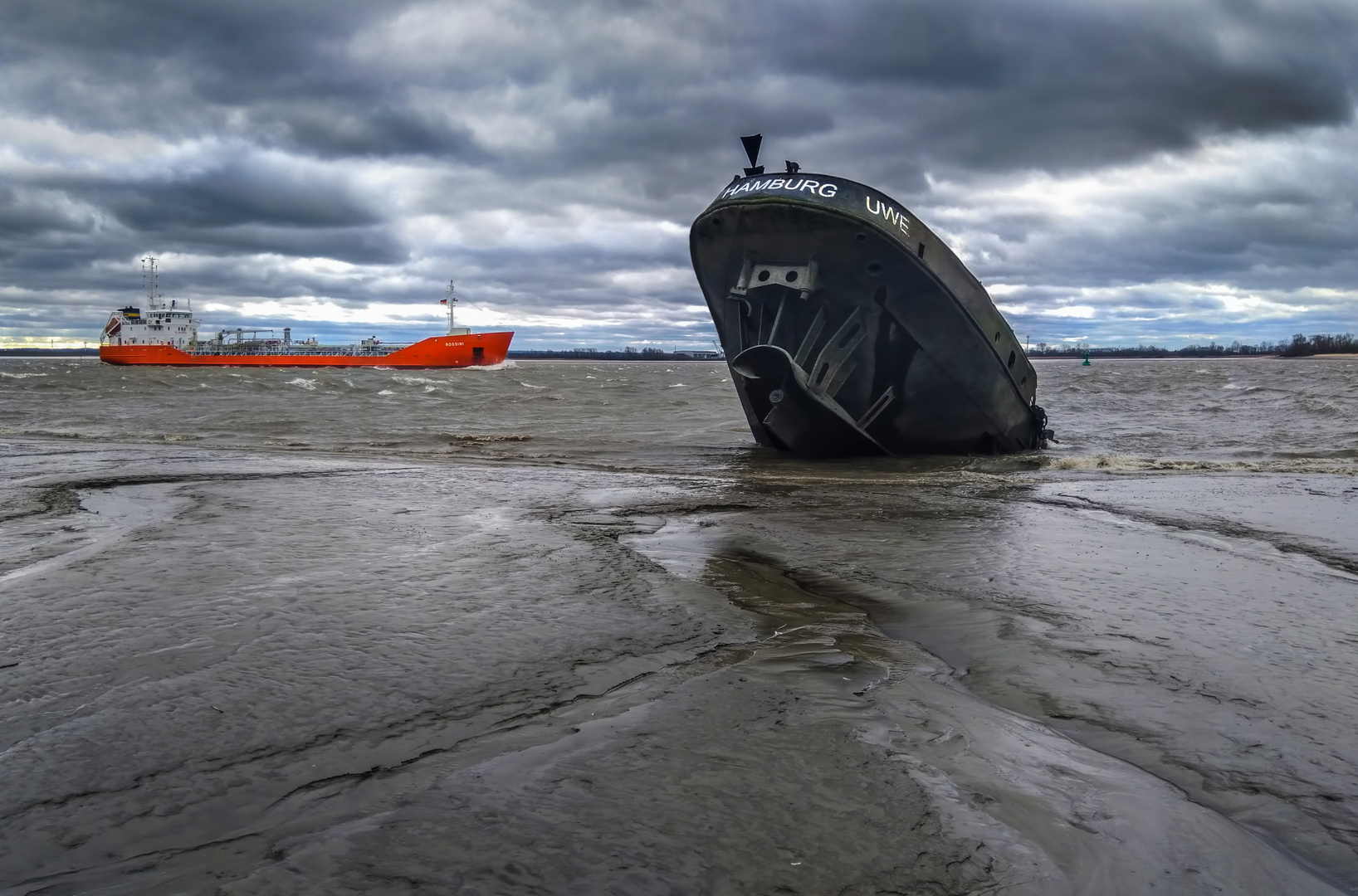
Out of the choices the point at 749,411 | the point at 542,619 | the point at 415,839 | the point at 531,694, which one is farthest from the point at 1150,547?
the point at 749,411

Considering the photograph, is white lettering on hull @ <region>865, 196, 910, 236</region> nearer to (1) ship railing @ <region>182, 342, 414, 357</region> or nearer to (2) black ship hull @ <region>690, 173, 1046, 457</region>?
(2) black ship hull @ <region>690, 173, 1046, 457</region>

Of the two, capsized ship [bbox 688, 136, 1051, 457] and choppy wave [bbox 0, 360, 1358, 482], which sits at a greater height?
capsized ship [bbox 688, 136, 1051, 457]

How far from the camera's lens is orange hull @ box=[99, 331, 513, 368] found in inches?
2242

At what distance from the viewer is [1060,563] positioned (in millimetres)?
4531

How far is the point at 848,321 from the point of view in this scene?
988 cm

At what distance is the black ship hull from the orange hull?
164 feet

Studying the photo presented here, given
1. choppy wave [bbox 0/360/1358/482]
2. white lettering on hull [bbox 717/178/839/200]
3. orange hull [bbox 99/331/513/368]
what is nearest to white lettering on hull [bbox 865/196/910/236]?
white lettering on hull [bbox 717/178/839/200]

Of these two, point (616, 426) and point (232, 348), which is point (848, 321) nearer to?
point (616, 426)

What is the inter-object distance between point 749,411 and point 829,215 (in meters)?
3.61

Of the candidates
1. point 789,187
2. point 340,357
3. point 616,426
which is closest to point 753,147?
point 789,187

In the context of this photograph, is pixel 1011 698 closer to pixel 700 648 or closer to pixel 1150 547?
pixel 700 648

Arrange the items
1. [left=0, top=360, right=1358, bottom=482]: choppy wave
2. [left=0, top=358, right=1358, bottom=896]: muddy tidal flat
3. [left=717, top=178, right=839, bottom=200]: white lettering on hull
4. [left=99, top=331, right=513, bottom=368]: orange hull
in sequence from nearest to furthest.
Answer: [left=0, top=358, right=1358, bottom=896]: muddy tidal flat < [left=717, top=178, right=839, bottom=200]: white lettering on hull < [left=0, top=360, right=1358, bottom=482]: choppy wave < [left=99, top=331, right=513, bottom=368]: orange hull

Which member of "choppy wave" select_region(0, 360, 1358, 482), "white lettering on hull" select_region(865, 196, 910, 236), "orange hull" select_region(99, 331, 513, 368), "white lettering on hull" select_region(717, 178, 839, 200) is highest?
"white lettering on hull" select_region(717, 178, 839, 200)

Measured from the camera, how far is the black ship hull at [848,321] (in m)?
9.41
